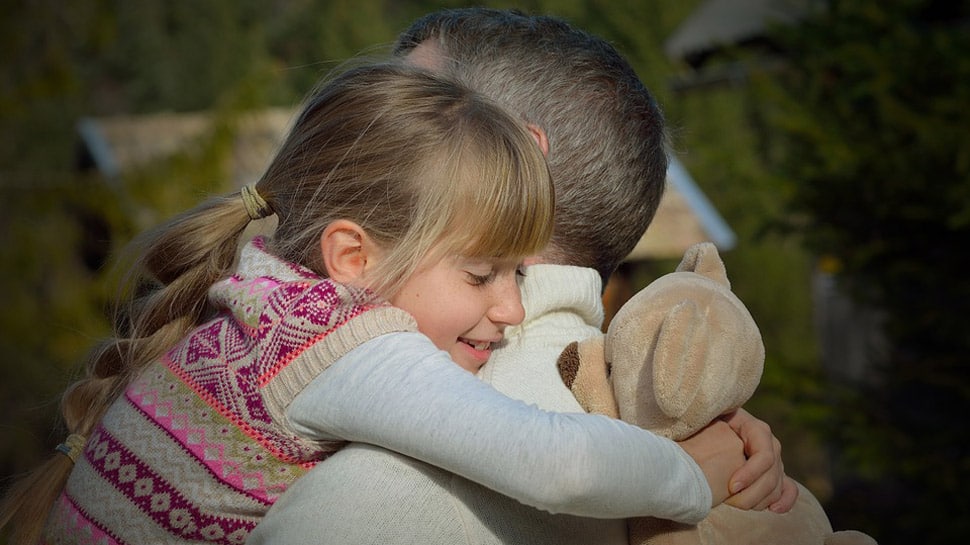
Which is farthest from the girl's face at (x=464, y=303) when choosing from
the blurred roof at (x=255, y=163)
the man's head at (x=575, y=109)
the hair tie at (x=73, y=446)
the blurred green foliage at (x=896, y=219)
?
the blurred roof at (x=255, y=163)

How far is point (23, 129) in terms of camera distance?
21.3 m

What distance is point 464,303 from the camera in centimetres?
170

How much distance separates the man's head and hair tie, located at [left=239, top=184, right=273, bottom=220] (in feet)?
1.36

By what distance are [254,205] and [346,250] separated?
0.27 m

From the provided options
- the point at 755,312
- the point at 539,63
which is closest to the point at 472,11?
the point at 539,63

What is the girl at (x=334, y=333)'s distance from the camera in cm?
146

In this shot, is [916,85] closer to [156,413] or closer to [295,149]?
[295,149]

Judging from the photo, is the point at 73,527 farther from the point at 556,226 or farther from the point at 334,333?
the point at 556,226

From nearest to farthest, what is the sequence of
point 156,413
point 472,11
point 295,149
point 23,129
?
point 156,413
point 295,149
point 472,11
point 23,129


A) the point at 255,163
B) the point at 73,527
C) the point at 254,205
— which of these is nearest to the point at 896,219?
the point at 254,205

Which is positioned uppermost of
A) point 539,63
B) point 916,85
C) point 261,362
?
point 539,63

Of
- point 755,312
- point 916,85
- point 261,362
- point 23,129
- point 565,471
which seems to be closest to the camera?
point 565,471

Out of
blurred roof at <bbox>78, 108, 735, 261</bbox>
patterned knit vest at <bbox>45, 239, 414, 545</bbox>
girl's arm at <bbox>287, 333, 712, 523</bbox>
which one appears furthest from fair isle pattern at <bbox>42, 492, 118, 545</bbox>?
blurred roof at <bbox>78, 108, 735, 261</bbox>

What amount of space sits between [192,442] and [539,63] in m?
0.91
